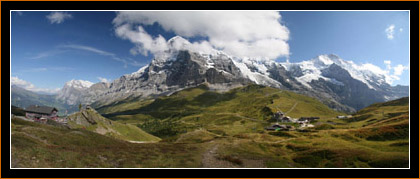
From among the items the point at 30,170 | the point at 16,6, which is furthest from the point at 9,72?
the point at 30,170

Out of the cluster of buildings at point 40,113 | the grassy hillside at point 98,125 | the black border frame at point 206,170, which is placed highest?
the black border frame at point 206,170

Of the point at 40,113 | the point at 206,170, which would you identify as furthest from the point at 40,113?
the point at 206,170

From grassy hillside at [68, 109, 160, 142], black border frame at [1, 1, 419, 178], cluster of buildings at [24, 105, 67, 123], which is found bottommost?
grassy hillside at [68, 109, 160, 142]

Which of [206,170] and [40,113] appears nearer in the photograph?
[206,170]

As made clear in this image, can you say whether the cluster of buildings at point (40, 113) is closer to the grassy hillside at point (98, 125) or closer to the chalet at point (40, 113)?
the chalet at point (40, 113)

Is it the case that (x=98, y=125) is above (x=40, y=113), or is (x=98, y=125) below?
below

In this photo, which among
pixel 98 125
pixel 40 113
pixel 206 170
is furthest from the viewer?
pixel 98 125

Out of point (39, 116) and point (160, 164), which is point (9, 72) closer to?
point (160, 164)

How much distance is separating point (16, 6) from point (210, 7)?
72.2 feet

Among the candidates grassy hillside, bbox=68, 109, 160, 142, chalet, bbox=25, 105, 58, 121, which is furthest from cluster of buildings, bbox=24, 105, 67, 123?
grassy hillside, bbox=68, 109, 160, 142

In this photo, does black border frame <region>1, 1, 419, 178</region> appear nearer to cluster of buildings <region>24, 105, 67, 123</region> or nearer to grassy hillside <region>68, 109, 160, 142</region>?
grassy hillside <region>68, 109, 160, 142</region>

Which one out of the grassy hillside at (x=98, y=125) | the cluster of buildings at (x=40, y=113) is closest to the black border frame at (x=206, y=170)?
the grassy hillside at (x=98, y=125)

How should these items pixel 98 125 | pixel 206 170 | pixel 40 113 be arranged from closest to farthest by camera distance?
pixel 206 170, pixel 40 113, pixel 98 125

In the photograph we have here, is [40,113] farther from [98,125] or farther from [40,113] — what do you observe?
[98,125]
